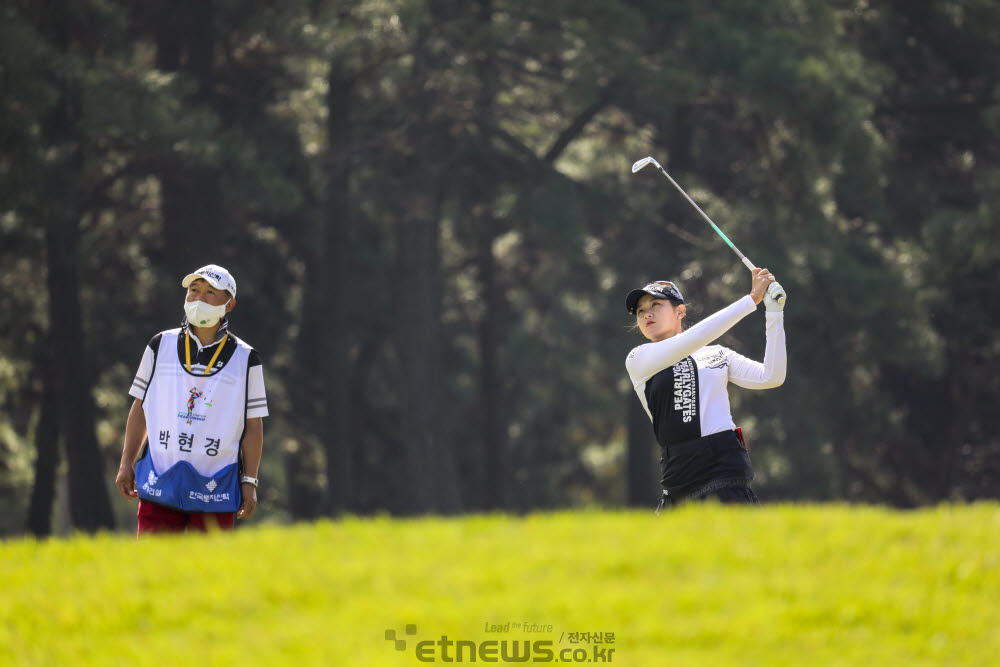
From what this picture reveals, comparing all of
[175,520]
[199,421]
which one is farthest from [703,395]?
[175,520]

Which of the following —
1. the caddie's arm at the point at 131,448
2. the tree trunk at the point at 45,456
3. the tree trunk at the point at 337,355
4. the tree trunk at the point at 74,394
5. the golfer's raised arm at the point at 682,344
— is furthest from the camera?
the tree trunk at the point at 337,355

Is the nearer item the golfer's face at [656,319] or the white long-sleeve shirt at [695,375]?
the white long-sleeve shirt at [695,375]

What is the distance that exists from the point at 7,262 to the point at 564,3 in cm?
952

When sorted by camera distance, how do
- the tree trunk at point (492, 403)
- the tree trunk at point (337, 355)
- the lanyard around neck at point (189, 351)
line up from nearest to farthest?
the lanyard around neck at point (189, 351) < the tree trunk at point (337, 355) < the tree trunk at point (492, 403)

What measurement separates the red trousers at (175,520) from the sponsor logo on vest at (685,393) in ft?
7.03

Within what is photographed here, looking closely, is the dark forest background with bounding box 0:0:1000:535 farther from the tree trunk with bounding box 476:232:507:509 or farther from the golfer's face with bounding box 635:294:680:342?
the golfer's face with bounding box 635:294:680:342

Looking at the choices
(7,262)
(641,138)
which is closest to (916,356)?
(641,138)

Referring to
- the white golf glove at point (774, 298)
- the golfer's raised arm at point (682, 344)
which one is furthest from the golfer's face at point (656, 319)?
the white golf glove at point (774, 298)

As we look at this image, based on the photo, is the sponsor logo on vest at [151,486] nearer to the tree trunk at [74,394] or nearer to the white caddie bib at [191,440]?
the white caddie bib at [191,440]

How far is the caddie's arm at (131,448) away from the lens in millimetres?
7305

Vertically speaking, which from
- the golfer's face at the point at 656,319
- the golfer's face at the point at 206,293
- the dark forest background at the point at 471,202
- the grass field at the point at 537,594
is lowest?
the grass field at the point at 537,594

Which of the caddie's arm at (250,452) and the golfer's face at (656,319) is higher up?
the golfer's face at (656,319)

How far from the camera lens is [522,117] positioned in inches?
1030

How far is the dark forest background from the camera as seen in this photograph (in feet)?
73.4
